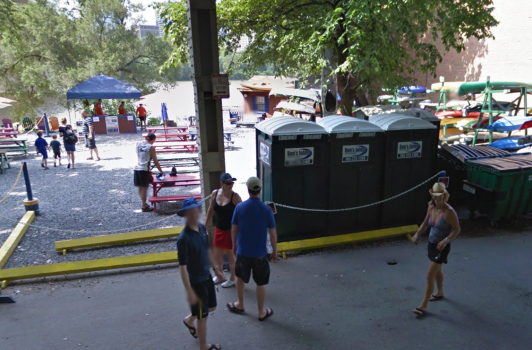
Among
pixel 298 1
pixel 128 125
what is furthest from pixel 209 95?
pixel 128 125

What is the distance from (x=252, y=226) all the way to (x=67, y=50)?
27.6 meters

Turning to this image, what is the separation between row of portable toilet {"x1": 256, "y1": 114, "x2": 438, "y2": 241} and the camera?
6430 millimetres

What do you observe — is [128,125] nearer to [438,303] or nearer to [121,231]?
[121,231]

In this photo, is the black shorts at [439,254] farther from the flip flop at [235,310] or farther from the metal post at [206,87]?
the metal post at [206,87]

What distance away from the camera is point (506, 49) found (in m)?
19.8

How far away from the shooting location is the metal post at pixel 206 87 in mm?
5477

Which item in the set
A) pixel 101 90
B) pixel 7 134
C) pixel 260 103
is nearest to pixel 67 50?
pixel 101 90

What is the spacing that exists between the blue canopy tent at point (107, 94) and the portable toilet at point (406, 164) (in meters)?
18.0

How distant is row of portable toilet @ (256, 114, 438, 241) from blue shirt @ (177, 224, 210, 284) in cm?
284

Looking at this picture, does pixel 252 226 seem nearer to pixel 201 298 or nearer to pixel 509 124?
pixel 201 298

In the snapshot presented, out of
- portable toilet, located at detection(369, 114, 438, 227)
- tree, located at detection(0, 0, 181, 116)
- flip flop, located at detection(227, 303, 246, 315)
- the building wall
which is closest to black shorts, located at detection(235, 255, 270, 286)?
flip flop, located at detection(227, 303, 246, 315)

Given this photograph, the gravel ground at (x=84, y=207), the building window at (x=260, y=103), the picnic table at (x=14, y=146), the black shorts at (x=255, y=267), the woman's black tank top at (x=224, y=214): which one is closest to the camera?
the black shorts at (x=255, y=267)

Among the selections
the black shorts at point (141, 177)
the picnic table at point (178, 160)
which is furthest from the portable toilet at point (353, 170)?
the picnic table at point (178, 160)

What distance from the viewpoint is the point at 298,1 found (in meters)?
11.7
